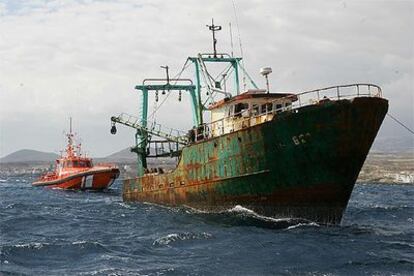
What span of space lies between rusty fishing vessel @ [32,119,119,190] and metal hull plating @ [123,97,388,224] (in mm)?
26049

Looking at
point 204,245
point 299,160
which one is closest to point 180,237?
point 204,245

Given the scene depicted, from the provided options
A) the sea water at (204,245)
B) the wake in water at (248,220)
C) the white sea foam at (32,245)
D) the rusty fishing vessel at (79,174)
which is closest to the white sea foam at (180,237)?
the sea water at (204,245)

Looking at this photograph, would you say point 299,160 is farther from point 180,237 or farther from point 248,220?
point 180,237

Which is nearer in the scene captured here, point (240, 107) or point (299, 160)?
point (299, 160)

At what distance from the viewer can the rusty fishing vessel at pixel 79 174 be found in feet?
→ 153

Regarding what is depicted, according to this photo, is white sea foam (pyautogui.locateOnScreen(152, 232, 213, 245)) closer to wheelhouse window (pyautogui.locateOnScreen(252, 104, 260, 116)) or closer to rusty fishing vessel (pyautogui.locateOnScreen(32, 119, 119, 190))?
wheelhouse window (pyautogui.locateOnScreen(252, 104, 260, 116))

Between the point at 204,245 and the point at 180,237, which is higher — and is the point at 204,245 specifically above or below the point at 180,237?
below

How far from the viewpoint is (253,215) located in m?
20.6

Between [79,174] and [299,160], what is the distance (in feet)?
104

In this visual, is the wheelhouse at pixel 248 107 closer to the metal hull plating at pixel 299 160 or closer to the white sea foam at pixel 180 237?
the metal hull plating at pixel 299 160

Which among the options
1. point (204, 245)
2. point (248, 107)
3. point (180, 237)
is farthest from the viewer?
point (248, 107)

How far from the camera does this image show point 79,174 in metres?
47.1

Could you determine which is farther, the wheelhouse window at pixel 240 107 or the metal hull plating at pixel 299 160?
the wheelhouse window at pixel 240 107

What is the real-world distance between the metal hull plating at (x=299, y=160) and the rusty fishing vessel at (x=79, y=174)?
26.0 m
